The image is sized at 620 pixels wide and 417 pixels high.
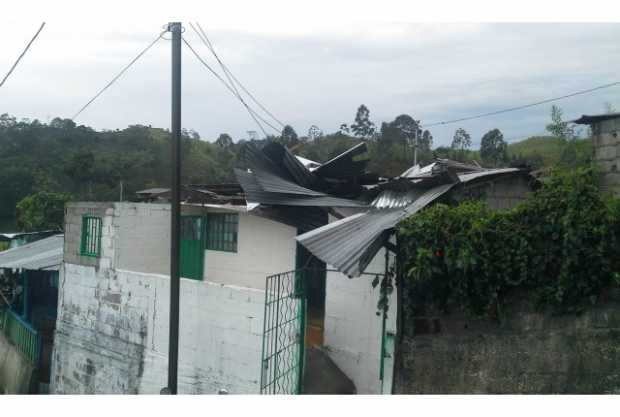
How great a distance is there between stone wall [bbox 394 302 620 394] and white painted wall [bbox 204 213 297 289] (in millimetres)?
4117

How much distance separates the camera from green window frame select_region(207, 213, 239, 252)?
382 inches

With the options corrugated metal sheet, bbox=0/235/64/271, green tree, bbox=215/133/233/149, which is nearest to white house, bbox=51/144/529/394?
corrugated metal sheet, bbox=0/235/64/271

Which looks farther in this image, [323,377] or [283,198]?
[283,198]

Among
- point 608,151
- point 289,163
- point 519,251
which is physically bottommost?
point 519,251

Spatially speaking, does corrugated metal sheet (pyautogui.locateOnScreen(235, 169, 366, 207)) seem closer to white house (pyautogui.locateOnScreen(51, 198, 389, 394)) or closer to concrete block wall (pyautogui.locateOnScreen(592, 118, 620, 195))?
white house (pyautogui.locateOnScreen(51, 198, 389, 394))

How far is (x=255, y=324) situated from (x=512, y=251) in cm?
369

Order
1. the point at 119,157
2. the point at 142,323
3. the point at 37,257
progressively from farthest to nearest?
the point at 119,157, the point at 37,257, the point at 142,323

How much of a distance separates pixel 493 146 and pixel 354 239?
19.1 meters

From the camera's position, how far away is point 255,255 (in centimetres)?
A: 923

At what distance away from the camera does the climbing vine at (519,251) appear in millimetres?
4215

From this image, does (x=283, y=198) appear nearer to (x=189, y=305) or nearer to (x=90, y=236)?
(x=189, y=305)

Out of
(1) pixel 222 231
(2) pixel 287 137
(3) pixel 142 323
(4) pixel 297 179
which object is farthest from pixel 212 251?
(2) pixel 287 137

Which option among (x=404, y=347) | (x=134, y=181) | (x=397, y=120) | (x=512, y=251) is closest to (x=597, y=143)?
(x=512, y=251)

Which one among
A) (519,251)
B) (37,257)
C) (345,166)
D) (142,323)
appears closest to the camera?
(519,251)
